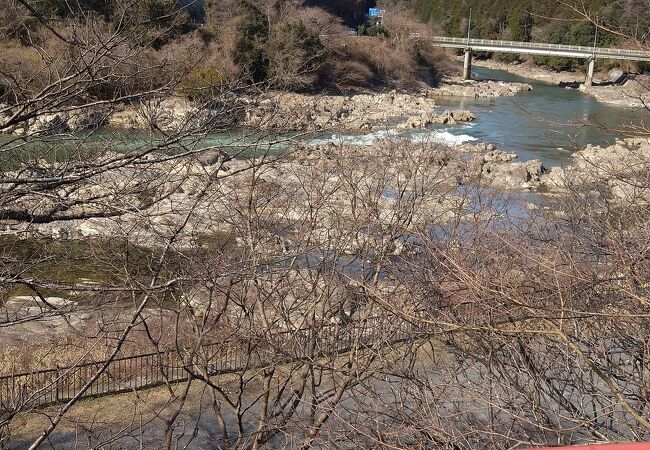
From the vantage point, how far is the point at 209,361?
5.48 metres

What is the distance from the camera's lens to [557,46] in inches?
1708

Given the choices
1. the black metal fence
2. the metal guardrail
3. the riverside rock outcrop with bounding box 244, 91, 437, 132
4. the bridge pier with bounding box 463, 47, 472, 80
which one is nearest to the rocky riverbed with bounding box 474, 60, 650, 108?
the metal guardrail

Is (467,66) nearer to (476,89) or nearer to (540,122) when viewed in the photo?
(476,89)

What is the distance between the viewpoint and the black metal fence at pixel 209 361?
4.59 m

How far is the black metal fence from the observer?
15.1 ft

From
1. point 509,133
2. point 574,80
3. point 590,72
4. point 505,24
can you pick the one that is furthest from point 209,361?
point 505,24

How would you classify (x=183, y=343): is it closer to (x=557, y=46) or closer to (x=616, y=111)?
(x=616, y=111)

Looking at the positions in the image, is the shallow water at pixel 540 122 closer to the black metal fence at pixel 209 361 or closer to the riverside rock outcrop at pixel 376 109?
the riverside rock outcrop at pixel 376 109

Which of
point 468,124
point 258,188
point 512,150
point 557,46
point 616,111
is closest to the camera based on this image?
point 258,188

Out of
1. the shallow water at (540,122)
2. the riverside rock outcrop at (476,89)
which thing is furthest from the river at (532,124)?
the riverside rock outcrop at (476,89)

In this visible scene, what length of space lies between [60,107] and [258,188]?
3206 mm

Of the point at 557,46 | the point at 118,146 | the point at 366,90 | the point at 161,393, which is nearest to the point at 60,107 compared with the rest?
the point at 118,146

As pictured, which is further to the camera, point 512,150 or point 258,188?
point 512,150

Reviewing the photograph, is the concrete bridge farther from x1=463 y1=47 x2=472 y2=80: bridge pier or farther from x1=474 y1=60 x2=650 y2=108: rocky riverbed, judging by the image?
x1=474 y1=60 x2=650 y2=108: rocky riverbed
